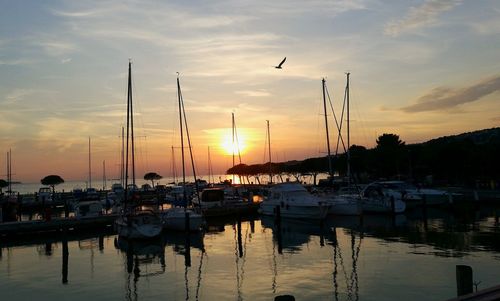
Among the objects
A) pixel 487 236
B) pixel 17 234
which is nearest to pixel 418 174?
pixel 487 236

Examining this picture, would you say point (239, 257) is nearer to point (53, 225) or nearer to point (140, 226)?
point (140, 226)

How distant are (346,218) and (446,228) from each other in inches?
408

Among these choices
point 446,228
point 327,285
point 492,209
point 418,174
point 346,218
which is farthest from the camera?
point 418,174

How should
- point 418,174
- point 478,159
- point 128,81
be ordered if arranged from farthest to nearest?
point 418,174 → point 478,159 → point 128,81

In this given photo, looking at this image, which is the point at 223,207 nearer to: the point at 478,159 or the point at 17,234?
the point at 17,234

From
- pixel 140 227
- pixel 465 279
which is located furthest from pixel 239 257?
pixel 465 279

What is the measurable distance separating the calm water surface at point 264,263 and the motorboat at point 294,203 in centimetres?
328

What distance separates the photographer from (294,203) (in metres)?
46.1

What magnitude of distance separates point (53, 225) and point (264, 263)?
22353 mm

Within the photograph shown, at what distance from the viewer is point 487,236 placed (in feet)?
106

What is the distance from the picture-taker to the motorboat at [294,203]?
4378 centimetres

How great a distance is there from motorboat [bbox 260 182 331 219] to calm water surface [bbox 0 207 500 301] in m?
3.28

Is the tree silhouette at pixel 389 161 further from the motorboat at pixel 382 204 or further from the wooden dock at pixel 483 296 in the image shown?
the wooden dock at pixel 483 296

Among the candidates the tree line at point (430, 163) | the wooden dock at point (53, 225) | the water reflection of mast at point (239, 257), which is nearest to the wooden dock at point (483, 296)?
the water reflection of mast at point (239, 257)
